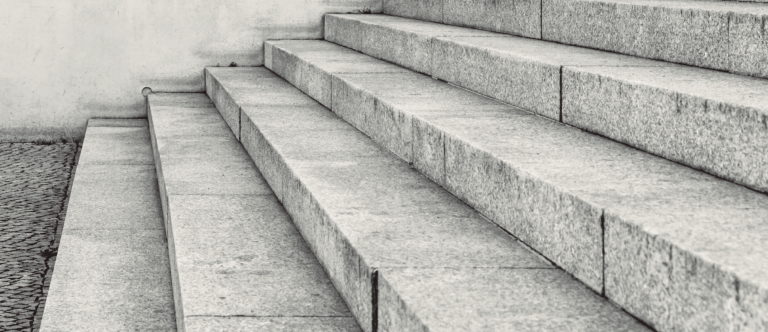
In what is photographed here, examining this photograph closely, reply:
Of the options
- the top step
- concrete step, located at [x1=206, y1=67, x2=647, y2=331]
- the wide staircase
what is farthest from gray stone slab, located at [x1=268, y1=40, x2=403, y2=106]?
concrete step, located at [x1=206, y1=67, x2=647, y2=331]

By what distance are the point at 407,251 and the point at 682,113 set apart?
89 centimetres

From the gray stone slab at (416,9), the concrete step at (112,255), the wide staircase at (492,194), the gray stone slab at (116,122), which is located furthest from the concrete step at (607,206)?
the gray stone slab at (116,122)

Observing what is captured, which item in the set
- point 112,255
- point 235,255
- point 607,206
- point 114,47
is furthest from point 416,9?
point 607,206

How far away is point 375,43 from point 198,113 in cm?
138

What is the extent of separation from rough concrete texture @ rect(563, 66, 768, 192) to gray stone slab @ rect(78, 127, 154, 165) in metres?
3.64

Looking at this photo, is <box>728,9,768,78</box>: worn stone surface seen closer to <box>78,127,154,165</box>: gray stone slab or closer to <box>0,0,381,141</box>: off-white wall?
<box>78,127,154,165</box>: gray stone slab

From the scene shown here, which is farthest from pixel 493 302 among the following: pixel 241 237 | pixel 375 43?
pixel 375 43

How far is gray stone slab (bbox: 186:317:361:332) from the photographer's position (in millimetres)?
3039

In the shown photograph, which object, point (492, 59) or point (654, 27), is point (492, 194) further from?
point (492, 59)

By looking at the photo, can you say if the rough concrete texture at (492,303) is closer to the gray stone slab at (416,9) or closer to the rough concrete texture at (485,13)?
the rough concrete texture at (485,13)

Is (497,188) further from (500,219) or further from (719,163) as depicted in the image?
(719,163)

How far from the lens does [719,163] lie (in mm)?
2941

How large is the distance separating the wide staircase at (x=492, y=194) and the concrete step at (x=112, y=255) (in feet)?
0.06

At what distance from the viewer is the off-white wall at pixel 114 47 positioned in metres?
8.34
